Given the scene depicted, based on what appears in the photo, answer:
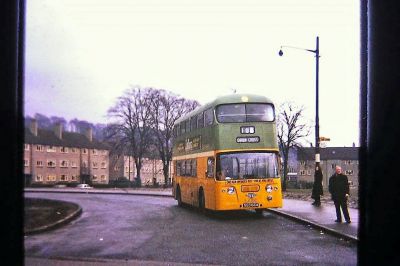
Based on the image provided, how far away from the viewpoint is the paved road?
307 inches

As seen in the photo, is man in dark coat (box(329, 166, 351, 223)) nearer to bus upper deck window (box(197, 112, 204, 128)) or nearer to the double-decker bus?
the double-decker bus

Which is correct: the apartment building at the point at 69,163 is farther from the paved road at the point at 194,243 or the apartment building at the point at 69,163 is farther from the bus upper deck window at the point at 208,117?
the paved road at the point at 194,243

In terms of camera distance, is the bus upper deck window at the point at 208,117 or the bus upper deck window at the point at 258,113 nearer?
the bus upper deck window at the point at 258,113

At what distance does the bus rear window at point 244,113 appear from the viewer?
1411 centimetres

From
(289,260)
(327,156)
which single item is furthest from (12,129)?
(327,156)

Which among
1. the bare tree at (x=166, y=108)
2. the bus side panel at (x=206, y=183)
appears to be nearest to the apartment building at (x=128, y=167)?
the bare tree at (x=166, y=108)

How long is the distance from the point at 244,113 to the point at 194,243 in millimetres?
5700

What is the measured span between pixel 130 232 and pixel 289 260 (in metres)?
4.87

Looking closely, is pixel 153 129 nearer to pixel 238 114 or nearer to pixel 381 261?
pixel 238 114

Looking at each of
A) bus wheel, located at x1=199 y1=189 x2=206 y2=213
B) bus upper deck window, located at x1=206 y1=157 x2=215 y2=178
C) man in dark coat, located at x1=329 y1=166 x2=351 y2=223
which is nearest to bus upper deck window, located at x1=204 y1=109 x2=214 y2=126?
bus upper deck window, located at x1=206 y1=157 x2=215 y2=178

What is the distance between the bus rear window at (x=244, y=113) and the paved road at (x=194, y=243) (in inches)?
122

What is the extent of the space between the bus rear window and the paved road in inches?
122

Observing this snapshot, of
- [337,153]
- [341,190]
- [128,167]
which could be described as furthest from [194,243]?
[128,167]

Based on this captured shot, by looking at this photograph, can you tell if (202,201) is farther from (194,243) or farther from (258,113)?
(194,243)
